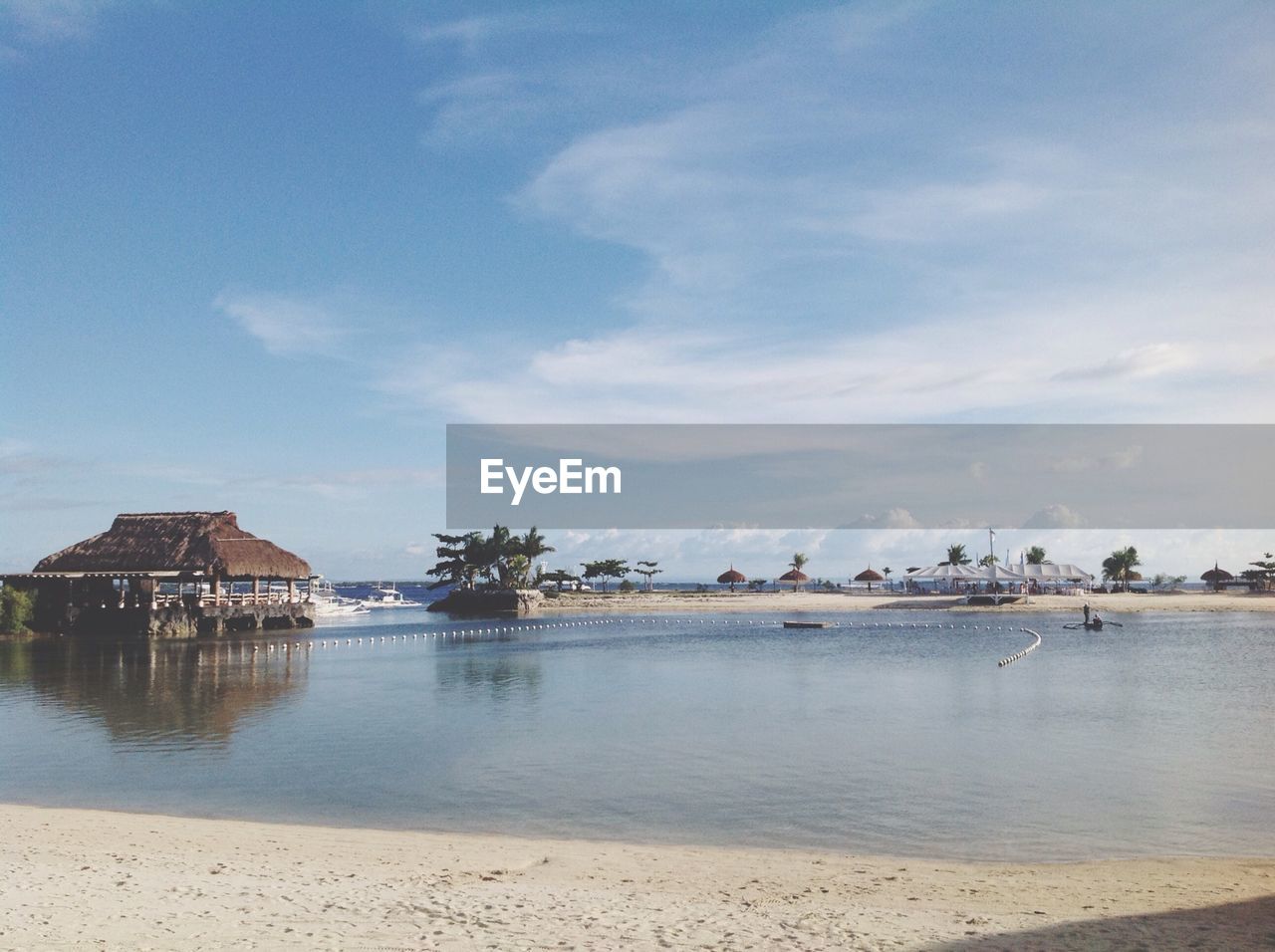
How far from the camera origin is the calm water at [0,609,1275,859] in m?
12.4

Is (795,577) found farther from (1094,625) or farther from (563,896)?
(563,896)

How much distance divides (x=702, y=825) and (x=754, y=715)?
392 inches

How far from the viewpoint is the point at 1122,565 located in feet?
311

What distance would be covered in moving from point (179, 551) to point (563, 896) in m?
48.0

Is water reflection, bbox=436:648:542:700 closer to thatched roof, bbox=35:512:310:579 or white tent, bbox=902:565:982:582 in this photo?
thatched roof, bbox=35:512:310:579

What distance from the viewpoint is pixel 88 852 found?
1000 centimetres

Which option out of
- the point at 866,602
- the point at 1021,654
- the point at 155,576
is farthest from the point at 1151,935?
the point at 866,602

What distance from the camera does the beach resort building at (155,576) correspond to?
159ft

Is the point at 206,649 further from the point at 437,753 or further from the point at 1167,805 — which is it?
the point at 1167,805

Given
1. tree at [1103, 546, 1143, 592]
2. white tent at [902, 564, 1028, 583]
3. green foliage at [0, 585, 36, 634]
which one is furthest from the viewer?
tree at [1103, 546, 1143, 592]

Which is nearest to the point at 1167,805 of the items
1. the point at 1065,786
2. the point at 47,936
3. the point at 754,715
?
the point at 1065,786

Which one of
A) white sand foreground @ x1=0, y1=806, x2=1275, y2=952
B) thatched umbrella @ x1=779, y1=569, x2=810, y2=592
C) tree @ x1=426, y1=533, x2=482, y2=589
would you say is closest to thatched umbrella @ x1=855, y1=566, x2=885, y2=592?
thatched umbrella @ x1=779, y1=569, x2=810, y2=592

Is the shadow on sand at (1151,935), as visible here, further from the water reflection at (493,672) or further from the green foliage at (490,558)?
the green foliage at (490,558)

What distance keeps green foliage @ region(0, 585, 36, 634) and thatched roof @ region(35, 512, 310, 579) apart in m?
3.24
